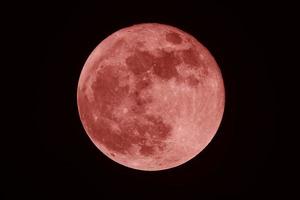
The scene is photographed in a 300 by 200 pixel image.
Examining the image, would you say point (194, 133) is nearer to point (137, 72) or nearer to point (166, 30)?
point (137, 72)

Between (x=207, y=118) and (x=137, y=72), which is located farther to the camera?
(x=207, y=118)

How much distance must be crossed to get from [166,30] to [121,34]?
1.96ft

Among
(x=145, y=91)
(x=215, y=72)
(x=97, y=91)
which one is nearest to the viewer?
(x=145, y=91)

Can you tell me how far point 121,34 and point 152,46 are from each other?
59 centimetres

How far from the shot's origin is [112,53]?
4773mm

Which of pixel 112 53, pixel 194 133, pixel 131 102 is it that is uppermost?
pixel 112 53

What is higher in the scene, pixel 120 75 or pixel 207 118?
pixel 120 75

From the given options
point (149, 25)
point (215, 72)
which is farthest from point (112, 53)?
point (215, 72)

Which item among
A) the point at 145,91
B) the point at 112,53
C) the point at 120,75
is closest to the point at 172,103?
the point at 145,91

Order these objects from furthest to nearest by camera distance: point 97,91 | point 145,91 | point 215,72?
point 215,72, point 97,91, point 145,91

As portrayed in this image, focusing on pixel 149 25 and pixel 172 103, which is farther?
pixel 149 25

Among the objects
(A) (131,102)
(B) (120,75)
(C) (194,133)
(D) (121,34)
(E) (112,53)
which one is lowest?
(C) (194,133)

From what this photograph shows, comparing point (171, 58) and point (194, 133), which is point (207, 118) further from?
point (171, 58)

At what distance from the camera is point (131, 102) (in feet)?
14.7
